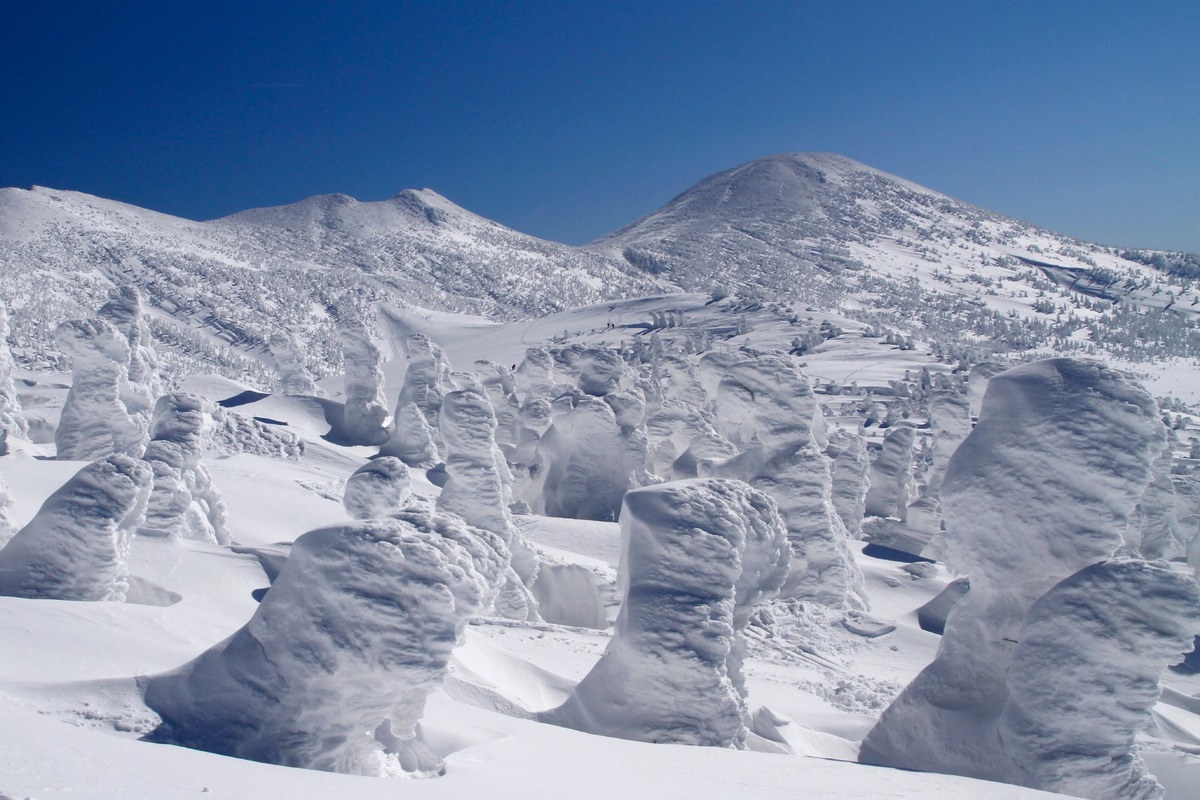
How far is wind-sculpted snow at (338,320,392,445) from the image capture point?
25.7 meters

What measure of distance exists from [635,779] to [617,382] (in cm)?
1661

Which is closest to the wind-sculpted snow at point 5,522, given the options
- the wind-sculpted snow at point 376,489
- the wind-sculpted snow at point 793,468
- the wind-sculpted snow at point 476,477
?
Result: the wind-sculpted snow at point 376,489

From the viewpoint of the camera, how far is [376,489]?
966 centimetres

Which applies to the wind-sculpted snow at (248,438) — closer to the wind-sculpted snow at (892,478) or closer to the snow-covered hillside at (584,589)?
the snow-covered hillside at (584,589)

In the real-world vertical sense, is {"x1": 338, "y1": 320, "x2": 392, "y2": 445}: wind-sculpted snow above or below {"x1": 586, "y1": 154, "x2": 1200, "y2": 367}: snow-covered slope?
below

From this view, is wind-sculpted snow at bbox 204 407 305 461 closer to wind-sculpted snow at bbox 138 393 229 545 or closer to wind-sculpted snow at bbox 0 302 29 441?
wind-sculpted snow at bbox 0 302 29 441

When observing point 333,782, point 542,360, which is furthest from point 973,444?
point 542,360

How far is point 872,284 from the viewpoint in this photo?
303ft

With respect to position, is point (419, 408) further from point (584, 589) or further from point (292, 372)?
point (584, 589)

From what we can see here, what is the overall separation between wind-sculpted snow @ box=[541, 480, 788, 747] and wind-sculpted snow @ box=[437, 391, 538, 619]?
602cm

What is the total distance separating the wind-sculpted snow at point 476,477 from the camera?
12.5m

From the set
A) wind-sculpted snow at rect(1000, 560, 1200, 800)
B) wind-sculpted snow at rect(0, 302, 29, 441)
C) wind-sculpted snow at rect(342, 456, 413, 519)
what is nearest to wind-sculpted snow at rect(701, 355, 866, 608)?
wind-sculpted snow at rect(342, 456, 413, 519)

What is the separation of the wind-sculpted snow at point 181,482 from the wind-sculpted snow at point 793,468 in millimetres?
8666

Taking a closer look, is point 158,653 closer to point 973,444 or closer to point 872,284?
point 973,444
